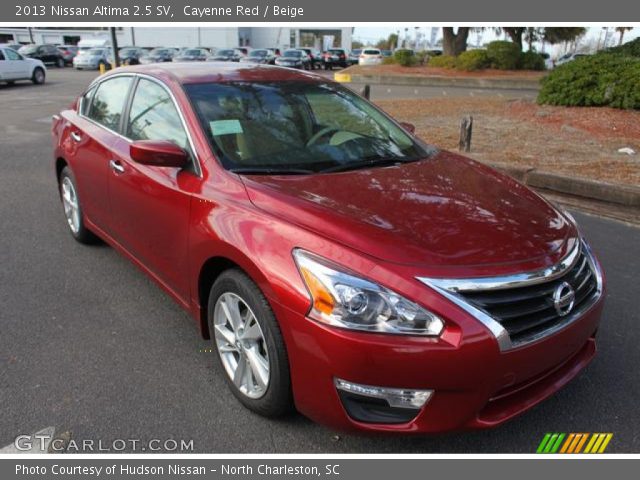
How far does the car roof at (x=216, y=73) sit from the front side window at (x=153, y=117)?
0.11 m

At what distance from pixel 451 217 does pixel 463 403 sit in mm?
890

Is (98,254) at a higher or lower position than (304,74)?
lower

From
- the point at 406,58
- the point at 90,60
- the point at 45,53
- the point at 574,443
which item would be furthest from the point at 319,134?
the point at 45,53

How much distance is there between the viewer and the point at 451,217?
8.63 ft

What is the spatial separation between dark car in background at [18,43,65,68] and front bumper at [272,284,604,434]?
40395mm

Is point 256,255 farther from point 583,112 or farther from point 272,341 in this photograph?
point 583,112

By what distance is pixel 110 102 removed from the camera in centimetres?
427

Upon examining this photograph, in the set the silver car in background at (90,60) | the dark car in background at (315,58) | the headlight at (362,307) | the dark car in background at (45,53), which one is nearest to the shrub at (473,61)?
the dark car in background at (315,58)

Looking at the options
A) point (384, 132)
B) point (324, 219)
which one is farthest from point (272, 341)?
point (384, 132)

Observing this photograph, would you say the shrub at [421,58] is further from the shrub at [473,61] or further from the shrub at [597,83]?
the shrub at [597,83]

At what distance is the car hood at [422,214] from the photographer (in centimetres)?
233

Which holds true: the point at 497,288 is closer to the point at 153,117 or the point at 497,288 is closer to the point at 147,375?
the point at 147,375

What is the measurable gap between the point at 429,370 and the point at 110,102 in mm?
3403

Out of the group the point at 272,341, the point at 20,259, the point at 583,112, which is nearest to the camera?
the point at 272,341
